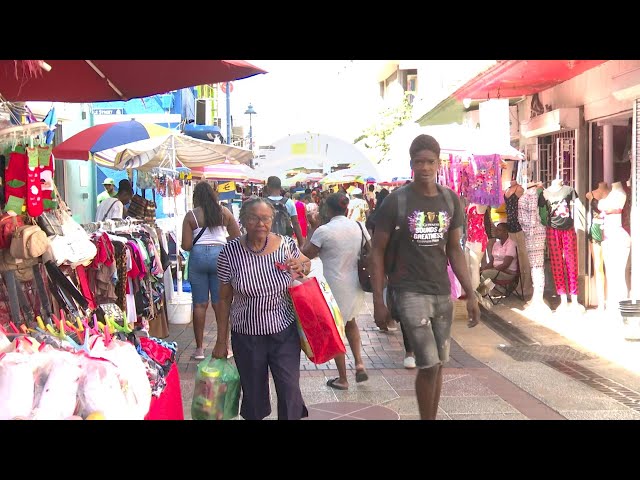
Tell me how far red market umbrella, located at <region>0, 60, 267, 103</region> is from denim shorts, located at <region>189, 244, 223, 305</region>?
209 cm

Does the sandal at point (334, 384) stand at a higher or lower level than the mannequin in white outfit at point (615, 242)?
lower

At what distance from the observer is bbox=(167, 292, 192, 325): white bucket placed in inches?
413

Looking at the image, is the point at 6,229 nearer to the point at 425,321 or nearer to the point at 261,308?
the point at 261,308

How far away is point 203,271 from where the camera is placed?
26.9 ft

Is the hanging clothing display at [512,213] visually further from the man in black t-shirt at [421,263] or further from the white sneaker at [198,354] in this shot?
the man in black t-shirt at [421,263]

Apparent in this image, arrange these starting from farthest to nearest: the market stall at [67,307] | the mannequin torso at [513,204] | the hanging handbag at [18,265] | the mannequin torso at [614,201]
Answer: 1. the mannequin torso at [513,204]
2. the mannequin torso at [614,201]
3. the hanging handbag at [18,265]
4. the market stall at [67,307]

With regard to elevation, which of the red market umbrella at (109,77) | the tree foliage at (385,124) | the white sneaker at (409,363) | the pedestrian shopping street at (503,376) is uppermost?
the tree foliage at (385,124)

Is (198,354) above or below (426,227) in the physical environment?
below

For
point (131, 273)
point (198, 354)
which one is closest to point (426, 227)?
point (131, 273)

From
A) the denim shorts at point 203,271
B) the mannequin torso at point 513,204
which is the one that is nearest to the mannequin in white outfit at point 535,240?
the mannequin torso at point 513,204

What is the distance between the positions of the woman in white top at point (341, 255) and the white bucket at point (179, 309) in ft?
12.0

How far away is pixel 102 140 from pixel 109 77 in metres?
4.67

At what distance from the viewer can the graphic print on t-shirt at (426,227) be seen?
5156 mm

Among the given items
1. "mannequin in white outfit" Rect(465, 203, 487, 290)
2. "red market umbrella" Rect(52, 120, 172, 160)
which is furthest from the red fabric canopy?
"red market umbrella" Rect(52, 120, 172, 160)
